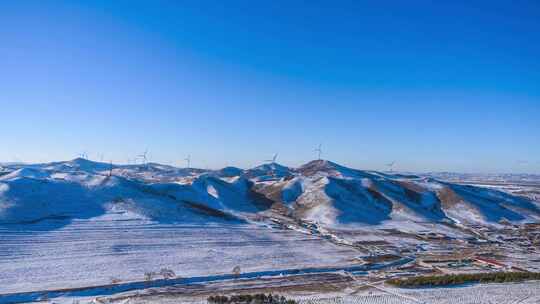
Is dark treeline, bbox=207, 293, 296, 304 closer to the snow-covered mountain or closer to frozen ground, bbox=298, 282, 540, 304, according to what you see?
frozen ground, bbox=298, 282, 540, 304

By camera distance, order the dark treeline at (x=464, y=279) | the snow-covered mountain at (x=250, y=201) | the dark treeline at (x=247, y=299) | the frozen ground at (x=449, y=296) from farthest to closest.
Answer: the snow-covered mountain at (x=250, y=201) < the dark treeline at (x=464, y=279) < the frozen ground at (x=449, y=296) < the dark treeline at (x=247, y=299)

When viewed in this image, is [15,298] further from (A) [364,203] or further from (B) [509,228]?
(B) [509,228]

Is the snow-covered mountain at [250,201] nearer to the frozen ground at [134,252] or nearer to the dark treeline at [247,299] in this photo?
the frozen ground at [134,252]

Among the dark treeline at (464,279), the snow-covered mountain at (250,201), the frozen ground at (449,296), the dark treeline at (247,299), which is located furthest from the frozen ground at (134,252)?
the frozen ground at (449,296)


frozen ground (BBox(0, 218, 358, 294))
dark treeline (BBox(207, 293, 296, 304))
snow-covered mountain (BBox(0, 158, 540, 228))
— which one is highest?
snow-covered mountain (BBox(0, 158, 540, 228))

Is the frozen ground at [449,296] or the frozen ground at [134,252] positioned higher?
the frozen ground at [449,296]

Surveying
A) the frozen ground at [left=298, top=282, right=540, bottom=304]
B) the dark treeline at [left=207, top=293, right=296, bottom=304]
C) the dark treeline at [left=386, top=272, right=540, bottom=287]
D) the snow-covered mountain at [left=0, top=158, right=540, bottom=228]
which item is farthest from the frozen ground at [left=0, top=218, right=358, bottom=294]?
the frozen ground at [left=298, top=282, right=540, bottom=304]

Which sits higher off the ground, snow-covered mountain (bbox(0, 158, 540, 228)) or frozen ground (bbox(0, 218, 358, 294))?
snow-covered mountain (bbox(0, 158, 540, 228))
